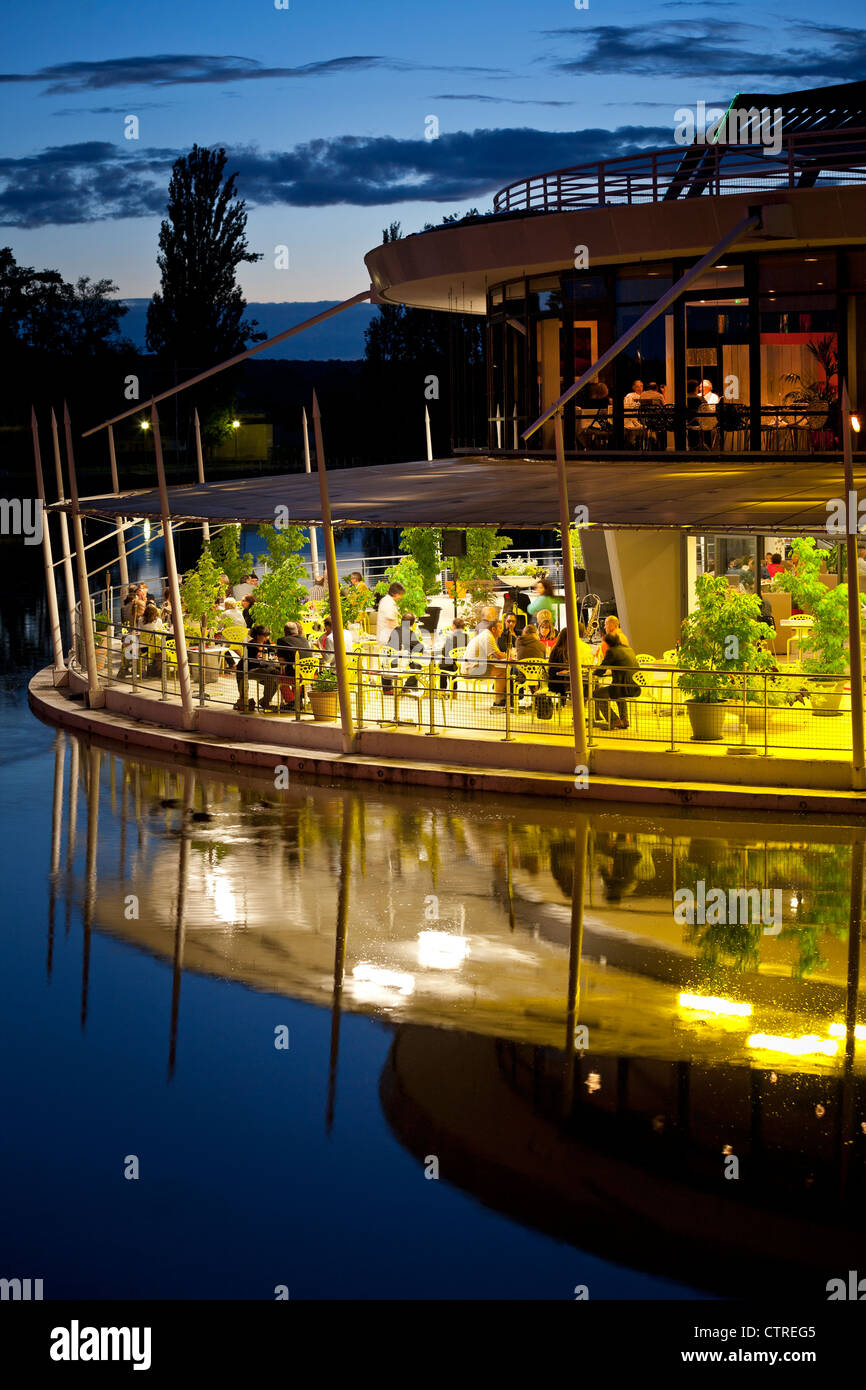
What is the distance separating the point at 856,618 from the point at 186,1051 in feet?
33.8

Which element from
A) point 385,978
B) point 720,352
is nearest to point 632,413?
point 720,352

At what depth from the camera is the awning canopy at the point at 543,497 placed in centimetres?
2059

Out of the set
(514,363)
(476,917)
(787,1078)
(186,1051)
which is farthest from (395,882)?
(514,363)

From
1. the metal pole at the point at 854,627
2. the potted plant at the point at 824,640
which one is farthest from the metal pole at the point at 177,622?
the metal pole at the point at 854,627

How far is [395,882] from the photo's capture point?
658 inches

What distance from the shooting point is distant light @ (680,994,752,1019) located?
1275 centimetres

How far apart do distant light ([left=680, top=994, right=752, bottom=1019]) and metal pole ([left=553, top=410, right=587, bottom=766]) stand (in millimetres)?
6724

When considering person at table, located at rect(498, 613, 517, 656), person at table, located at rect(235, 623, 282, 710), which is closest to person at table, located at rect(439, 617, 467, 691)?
person at table, located at rect(498, 613, 517, 656)

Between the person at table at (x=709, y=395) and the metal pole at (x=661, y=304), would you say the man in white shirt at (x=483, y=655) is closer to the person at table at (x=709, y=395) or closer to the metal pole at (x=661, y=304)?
the metal pole at (x=661, y=304)

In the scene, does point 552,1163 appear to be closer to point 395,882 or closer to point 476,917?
point 476,917

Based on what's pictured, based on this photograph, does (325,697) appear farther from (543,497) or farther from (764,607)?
(764,607)

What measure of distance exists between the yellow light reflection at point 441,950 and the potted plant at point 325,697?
9.19m

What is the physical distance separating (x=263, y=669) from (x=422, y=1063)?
14224 millimetres

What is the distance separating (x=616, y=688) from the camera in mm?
21734
